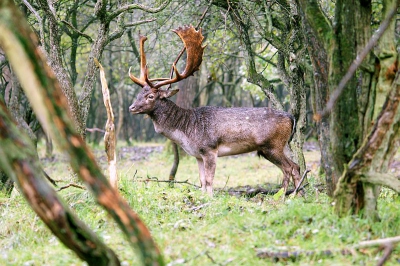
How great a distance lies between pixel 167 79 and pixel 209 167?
1.74m

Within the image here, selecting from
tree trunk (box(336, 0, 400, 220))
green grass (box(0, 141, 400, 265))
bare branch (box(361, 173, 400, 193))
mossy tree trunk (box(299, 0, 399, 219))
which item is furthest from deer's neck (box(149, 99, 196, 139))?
bare branch (box(361, 173, 400, 193))

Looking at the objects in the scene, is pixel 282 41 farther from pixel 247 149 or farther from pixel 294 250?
Result: pixel 294 250

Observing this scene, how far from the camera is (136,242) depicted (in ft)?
12.6

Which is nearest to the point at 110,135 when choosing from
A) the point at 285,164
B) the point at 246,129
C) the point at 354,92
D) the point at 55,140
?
the point at 354,92

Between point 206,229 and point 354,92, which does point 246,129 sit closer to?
point 206,229

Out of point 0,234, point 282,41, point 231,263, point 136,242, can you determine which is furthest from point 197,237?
point 282,41

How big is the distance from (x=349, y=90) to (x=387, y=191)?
11.1ft

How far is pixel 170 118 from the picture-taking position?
990cm

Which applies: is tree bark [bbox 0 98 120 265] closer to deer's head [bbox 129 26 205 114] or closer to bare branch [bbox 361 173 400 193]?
bare branch [bbox 361 173 400 193]

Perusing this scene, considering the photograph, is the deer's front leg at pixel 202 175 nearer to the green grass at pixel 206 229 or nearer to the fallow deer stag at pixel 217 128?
the fallow deer stag at pixel 217 128

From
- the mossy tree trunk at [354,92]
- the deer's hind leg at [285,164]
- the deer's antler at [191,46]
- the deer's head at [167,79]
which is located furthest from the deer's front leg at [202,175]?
the mossy tree trunk at [354,92]

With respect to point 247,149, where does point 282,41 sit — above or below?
above

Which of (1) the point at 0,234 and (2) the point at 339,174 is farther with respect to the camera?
(1) the point at 0,234

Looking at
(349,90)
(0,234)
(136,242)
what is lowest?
(0,234)
